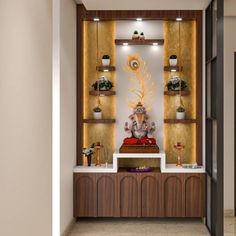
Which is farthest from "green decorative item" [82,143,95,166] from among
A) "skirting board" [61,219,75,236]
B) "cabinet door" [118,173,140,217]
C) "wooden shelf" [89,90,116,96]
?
"skirting board" [61,219,75,236]

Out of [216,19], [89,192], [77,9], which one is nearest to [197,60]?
[216,19]

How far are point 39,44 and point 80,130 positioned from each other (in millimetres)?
2964

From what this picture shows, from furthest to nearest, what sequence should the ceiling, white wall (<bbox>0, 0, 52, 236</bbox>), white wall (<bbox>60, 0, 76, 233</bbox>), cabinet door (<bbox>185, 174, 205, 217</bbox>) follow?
cabinet door (<bbox>185, 174, 205, 217</bbox>)
the ceiling
white wall (<bbox>60, 0, 76, 233</bbox>)
white wall (<bbox>0, 0, 52, 236</bbox>)

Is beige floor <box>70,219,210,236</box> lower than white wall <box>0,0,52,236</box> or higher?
lower

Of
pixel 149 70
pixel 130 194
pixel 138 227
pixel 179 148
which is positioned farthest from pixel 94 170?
pixel 149 70

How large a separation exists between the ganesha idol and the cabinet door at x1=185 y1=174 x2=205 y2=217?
59cm

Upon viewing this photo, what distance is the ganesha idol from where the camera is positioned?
6285mm

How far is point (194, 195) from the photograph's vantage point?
6117 millimetres

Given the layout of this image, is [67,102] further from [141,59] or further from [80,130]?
[141,59]

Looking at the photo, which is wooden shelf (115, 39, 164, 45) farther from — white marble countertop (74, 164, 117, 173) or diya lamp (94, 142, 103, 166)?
white marble countertop (74, 164, 117, 173)

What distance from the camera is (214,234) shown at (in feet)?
17.5

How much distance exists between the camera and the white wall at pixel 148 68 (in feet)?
21.8

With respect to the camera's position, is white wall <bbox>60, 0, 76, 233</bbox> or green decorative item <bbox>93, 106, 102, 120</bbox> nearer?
white wall <bbox>60, 0, 76, 233</bbox>

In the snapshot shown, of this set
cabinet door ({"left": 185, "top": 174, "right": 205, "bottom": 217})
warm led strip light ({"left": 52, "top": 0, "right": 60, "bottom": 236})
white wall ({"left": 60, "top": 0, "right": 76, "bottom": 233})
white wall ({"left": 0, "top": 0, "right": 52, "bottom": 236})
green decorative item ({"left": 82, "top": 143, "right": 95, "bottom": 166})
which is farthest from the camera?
green decorative item ({"left": 82, "top": 143, "right": 95, "bottom": 166})
